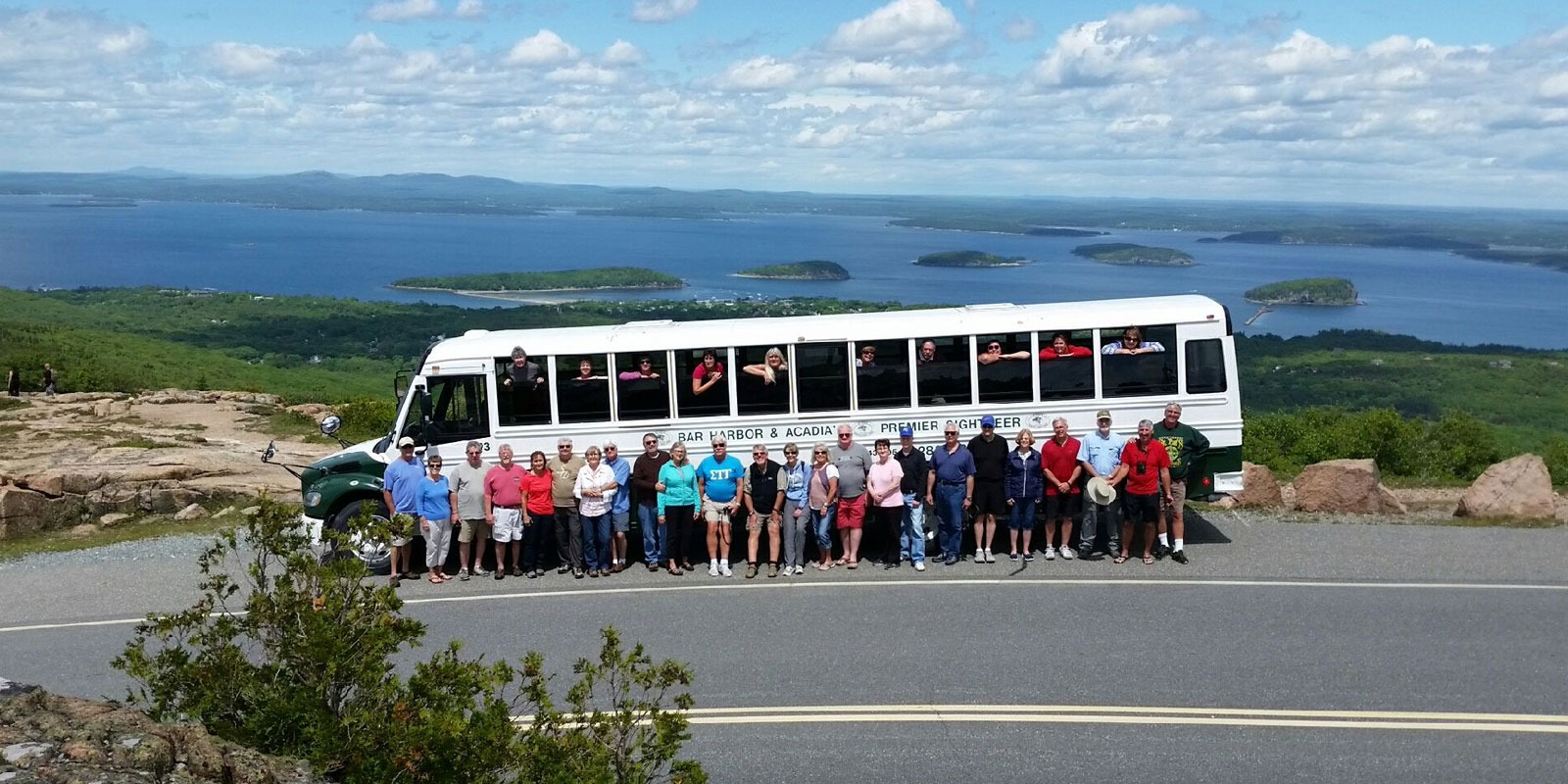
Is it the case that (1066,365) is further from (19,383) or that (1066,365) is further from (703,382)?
(19,383)

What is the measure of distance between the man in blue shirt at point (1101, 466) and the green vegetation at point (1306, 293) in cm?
15195

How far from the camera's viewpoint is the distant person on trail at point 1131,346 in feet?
48.0

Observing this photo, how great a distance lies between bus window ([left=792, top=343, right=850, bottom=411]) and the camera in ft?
48.1

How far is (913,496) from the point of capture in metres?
14.0

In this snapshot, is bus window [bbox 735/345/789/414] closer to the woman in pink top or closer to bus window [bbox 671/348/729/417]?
bus window [bbox 671/348/729/417]

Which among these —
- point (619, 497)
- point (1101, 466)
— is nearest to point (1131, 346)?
point (1101, 466)

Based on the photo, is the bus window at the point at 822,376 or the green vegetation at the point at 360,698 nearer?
the green vegetation at the point at 360,698

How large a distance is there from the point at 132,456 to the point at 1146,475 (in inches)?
653

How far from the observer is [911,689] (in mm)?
10031

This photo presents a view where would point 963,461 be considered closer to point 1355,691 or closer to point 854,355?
point 854,355

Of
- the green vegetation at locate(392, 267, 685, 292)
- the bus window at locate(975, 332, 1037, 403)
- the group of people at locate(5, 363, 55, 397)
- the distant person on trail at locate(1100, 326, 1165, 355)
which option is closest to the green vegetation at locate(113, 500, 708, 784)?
the bus window at locate(975, 332, 1037, 403)

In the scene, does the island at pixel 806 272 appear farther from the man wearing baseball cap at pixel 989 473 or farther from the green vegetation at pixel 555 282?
the man wearing baseball cap at pixel 989 473

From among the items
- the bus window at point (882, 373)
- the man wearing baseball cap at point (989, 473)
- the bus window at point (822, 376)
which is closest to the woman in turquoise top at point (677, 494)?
the bus window at point (822, 376)

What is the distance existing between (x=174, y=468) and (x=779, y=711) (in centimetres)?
1358
